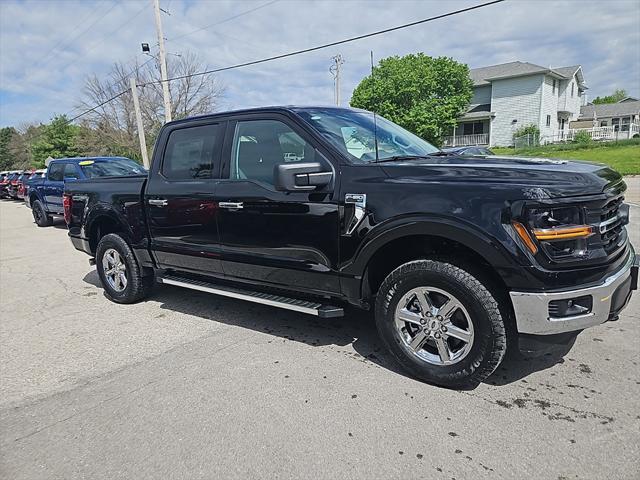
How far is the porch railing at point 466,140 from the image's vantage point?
39.7m

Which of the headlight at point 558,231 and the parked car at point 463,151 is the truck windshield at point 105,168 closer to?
the parked car at point 463,151

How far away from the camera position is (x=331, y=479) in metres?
2.29

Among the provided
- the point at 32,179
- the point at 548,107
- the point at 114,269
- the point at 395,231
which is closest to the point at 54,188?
the point at 32,179

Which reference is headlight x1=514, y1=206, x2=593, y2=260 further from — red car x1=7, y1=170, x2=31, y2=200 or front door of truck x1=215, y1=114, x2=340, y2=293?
red car x1=7, y1=170, x2=31, y2=200

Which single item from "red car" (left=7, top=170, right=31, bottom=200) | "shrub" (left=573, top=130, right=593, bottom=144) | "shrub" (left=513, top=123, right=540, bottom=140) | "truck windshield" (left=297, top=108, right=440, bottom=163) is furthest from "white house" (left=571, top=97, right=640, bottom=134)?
"truck windshield" (left=297, top=108, right=440, bottom=163)

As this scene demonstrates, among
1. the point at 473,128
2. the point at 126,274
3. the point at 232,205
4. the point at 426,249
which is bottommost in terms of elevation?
the point at 126,274

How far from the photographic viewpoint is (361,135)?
376cm

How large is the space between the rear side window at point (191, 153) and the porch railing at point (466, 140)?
37.5m

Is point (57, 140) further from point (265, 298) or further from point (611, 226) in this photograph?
point (611, 226)

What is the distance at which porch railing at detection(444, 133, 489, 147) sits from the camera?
39656 millimetres

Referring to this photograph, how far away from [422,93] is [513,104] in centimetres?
846

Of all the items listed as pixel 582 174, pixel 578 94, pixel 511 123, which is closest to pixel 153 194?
pixel 582 174

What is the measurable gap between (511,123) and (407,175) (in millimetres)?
39731

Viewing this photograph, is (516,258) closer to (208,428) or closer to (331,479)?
(331,479)
